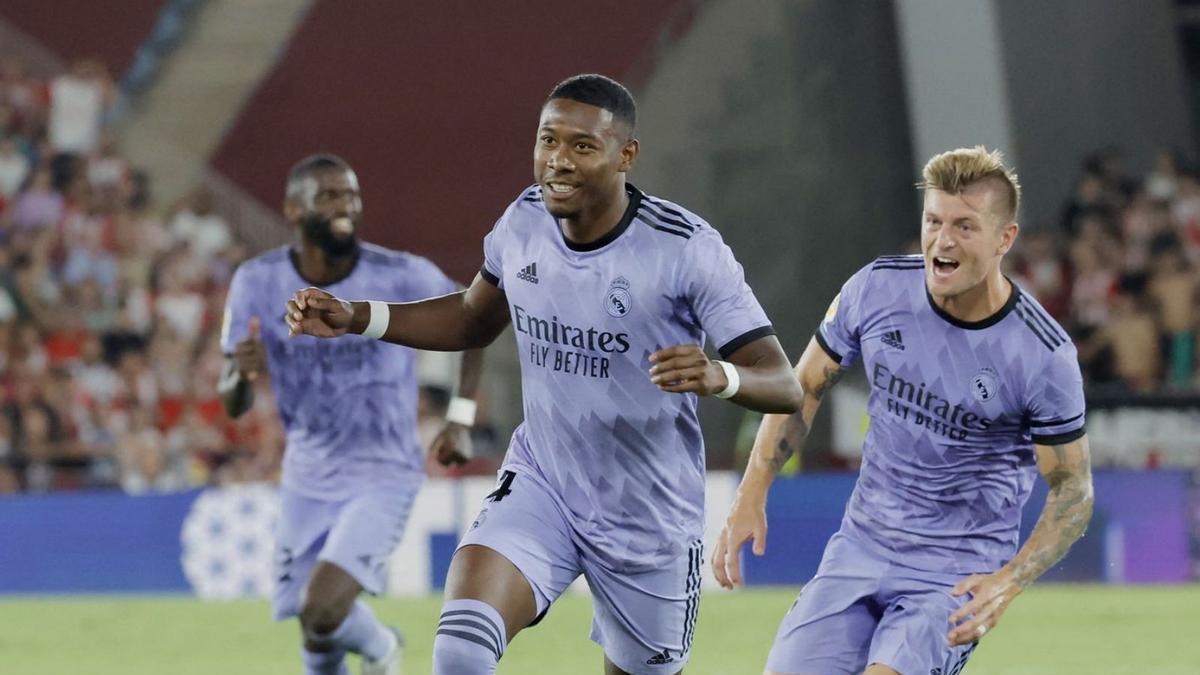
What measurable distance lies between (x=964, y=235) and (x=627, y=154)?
106 centimetres

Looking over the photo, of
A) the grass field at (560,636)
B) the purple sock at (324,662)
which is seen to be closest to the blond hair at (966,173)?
the purple sock at (324,662)

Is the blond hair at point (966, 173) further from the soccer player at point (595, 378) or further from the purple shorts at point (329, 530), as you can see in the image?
the purple shorts at point (329, 530)

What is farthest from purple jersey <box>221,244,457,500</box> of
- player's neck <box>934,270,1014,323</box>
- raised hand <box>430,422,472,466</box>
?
player's neck <box>934,270,1014,323</box>

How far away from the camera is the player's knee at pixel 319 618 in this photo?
8172mm

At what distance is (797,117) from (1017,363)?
1578cm

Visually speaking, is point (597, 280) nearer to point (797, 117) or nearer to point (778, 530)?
point (778, 530)

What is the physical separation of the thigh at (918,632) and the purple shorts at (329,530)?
3.07 metres

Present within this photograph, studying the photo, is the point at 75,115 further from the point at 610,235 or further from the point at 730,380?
the point at 730,380

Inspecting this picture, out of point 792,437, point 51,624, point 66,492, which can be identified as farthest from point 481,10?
point 792,437

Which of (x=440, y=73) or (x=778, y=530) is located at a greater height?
(x=440, y=73)

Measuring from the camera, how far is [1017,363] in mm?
5984

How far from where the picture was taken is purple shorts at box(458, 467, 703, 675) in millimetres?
6051

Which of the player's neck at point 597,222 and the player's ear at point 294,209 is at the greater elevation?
the player's neck at point 597,222

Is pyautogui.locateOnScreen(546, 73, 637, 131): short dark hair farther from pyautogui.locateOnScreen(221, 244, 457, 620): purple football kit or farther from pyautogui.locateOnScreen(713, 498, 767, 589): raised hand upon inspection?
pyautogui.locateOnScreen(221, 244, 457, 620): purple football kit
